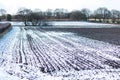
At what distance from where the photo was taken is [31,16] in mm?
62719

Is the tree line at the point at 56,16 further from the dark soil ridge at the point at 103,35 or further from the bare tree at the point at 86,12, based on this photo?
the dark soil ridge at the point at 103,35

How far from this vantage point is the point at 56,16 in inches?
4574

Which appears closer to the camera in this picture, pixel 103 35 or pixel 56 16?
pixel 103 35

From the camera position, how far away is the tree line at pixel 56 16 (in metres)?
62.9

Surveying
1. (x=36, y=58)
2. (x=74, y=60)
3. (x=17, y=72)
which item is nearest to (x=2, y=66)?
(x=17, y=72)

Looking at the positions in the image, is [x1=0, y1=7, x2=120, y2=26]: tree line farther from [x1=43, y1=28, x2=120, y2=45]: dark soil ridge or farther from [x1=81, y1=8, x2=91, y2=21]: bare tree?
[x1=43, y1=28, x2=120, y2=45]: dark soil ridge

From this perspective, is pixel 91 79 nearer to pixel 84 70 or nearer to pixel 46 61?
pixel 84 70

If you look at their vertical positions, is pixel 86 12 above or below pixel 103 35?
above

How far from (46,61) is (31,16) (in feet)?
168

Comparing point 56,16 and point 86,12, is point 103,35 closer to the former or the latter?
point 56,16

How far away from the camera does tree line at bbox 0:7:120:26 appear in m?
62.9

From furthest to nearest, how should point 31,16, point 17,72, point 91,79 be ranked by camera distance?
point 31,16, point 17,72, point 91,79

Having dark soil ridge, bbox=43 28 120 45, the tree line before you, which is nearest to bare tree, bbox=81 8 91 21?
the tree line

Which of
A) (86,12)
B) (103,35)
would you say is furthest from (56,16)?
(103,35)
